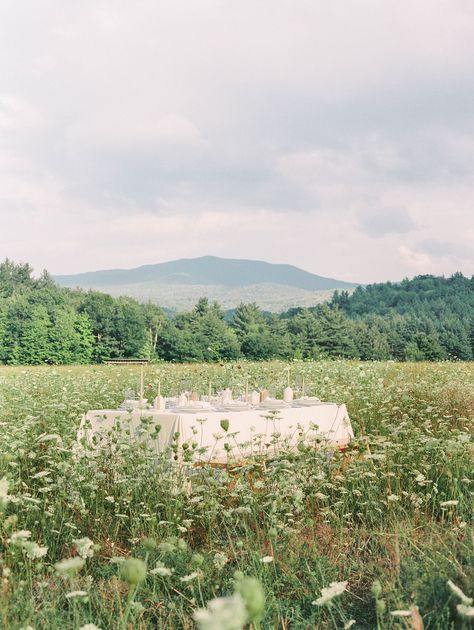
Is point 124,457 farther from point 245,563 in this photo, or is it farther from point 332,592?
point 332,592

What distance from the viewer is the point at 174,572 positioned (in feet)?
11.1

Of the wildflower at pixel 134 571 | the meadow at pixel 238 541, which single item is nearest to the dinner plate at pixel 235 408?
the meadow at pixel 238 541

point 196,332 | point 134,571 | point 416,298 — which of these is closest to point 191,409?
point 134,571

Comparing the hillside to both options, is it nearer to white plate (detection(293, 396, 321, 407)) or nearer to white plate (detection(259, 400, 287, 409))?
white plate (detection(293, 396, 321, 407))

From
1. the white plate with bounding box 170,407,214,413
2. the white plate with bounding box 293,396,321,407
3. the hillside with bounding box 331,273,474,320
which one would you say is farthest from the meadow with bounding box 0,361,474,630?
the hillside with bounding box 331,273,474,320

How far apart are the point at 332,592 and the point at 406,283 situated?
2969 inches

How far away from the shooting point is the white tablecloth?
5.25 m

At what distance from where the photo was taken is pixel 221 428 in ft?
20.3

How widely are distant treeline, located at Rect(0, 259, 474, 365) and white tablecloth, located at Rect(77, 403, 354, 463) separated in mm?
30013

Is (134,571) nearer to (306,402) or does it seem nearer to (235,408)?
(235,408)

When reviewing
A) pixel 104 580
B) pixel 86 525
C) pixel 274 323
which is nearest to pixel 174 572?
pixel 104 580

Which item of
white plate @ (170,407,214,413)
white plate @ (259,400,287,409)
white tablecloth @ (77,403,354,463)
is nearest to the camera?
white tablecloth @ (77,403,354,463)

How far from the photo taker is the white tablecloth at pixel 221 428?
5.25 m

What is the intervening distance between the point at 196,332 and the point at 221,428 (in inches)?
1531
